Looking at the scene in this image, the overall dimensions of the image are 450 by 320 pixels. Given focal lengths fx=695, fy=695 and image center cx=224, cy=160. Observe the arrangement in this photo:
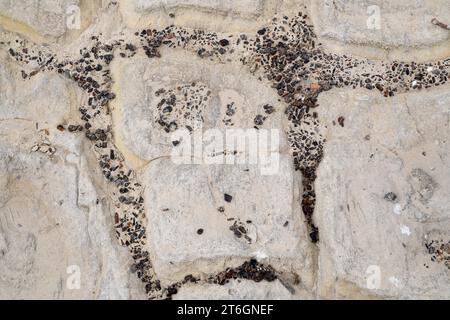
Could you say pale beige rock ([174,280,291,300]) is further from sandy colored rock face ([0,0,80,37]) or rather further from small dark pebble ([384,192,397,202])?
sandy colored rock face ([0,0,80,37])

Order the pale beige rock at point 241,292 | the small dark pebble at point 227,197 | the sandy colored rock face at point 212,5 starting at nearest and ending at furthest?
the pale beige rock at point 241,292, the small dark pebble at point 227,197, the sandy colored rock face at point 212,5

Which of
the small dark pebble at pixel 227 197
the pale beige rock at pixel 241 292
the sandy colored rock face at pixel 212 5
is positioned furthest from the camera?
the sandy colored rock face at pixel 212 5

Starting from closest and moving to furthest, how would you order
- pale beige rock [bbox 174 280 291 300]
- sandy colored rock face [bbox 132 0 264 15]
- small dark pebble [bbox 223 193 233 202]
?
pale beige rock [bbox 174 280 291 300]
small dark pebble [bbox 223 193 233 202]
sandy colored rock face [bbox 132 0 264 15]

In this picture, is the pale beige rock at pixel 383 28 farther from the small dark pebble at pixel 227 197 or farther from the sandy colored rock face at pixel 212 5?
the small dark pebble at pixel 227 197

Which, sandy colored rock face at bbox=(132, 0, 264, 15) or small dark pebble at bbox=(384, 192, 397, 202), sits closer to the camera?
small dark pebble at bbox=(384, 192, 397, 202)

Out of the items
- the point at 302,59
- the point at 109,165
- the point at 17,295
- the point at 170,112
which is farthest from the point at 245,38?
the point at 17,295

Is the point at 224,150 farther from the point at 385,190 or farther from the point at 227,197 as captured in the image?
the point at 385,190

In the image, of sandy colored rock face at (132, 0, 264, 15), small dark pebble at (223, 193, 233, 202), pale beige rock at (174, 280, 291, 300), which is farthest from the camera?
sandy colored rock face at (132, 0, 264, 15)

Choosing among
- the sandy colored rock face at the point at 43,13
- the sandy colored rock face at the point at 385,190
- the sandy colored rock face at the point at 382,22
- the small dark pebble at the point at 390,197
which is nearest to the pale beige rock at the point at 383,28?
the sandy colored rock face at the point at 382,22

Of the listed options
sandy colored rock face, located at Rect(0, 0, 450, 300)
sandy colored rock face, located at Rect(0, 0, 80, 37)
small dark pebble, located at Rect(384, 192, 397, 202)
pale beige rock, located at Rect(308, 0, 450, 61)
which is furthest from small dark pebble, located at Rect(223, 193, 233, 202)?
sandy colored rock face, located at Rect(0, 0, 80, 37)

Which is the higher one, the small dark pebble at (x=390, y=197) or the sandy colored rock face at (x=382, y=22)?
the sandy colored rock face at (x=382, y=22)
